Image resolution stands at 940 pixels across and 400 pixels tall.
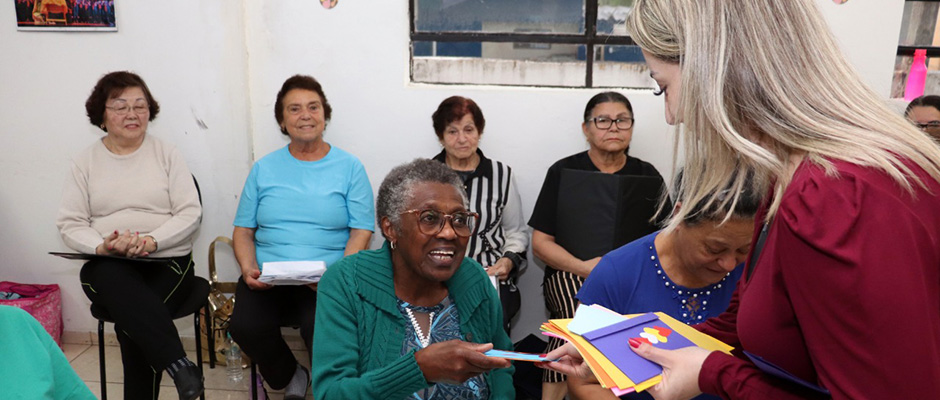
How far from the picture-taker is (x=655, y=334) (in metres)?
1.46

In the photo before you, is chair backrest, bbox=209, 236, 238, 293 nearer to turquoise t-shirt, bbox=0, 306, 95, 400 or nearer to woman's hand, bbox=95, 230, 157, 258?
woman's hand, bbox=95, 230, 157, 258

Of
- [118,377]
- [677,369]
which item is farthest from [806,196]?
[118,377]

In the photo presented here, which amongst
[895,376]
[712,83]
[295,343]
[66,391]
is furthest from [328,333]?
[295,343]

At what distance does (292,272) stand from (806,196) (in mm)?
2568

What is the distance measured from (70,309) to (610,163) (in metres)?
3.61

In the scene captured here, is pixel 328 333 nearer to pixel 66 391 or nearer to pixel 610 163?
pixel 66 391

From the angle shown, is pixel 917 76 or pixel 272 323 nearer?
pixel 272 323

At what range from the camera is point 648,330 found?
1.47 m

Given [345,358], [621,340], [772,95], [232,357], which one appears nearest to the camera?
[772,95]

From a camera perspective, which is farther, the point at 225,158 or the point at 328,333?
the point at 225,158

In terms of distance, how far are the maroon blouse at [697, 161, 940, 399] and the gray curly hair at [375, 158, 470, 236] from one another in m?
1.12

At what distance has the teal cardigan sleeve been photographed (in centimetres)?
173

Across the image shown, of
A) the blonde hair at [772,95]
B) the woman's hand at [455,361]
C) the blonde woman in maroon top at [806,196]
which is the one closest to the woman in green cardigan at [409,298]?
the woman's hand at [455,361]

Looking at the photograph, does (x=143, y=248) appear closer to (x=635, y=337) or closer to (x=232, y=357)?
(x=232, y=357)
